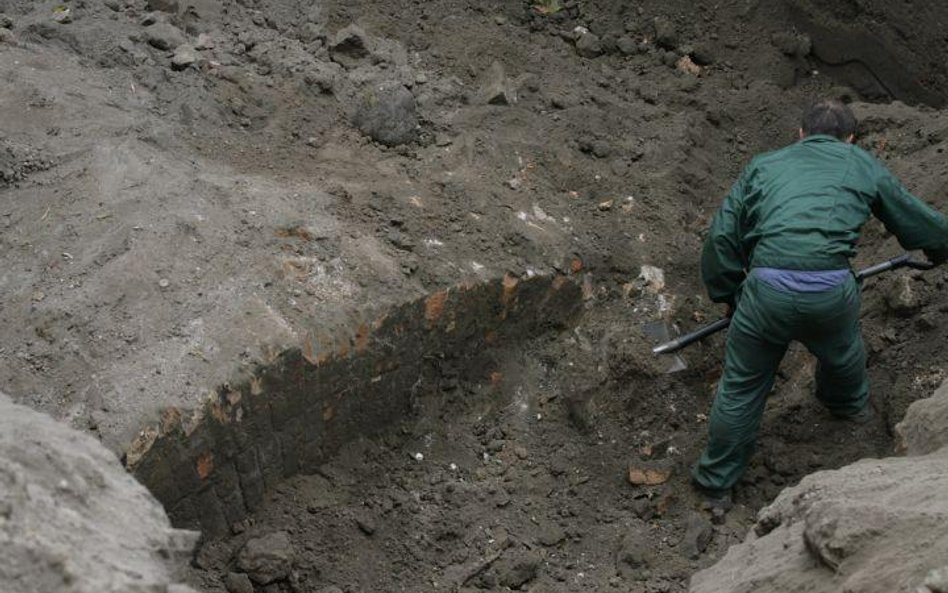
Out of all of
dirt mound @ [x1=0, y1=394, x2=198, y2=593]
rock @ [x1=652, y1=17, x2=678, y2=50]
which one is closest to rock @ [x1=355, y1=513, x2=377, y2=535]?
dirt mound @ [x1=0, y1=394, x2=198, y2=593]

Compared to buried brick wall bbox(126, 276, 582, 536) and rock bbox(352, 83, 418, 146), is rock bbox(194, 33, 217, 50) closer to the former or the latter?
rock bbox(352, 83, 418, 146)

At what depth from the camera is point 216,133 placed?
580 centimetres

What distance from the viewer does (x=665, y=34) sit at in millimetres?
7457

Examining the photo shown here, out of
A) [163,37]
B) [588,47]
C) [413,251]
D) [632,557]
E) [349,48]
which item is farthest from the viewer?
[588,47]

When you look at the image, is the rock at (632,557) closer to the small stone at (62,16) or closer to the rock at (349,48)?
the rock at (349,48)

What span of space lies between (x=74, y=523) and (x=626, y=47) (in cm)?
530

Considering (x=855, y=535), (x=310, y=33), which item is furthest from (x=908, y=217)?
(x=310, y=33)

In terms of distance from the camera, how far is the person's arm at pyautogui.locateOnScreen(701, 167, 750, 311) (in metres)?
5.20

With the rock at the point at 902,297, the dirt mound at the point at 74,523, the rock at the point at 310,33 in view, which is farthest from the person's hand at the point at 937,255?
the dirt mound at the point at 74,523

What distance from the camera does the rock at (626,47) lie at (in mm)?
7398

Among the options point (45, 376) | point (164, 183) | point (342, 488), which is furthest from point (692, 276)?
point (45, 376)

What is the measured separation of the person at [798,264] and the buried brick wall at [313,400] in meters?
0.94

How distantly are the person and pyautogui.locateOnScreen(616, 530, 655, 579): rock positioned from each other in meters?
0.45

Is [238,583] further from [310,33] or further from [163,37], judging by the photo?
[310,33]
